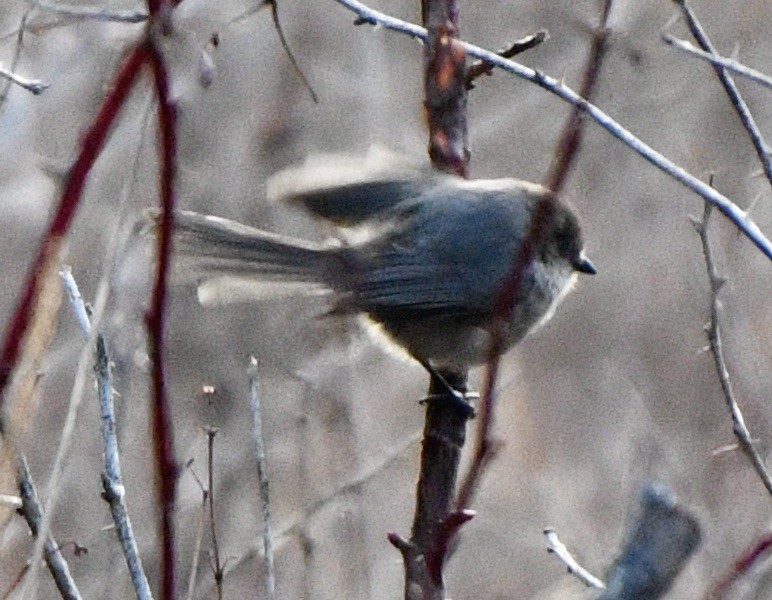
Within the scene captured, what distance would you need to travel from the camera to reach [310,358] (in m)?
4.20

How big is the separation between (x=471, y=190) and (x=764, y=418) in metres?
1.58

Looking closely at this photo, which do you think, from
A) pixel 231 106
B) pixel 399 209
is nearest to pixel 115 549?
pixel 399 209

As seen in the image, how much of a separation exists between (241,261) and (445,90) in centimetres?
60

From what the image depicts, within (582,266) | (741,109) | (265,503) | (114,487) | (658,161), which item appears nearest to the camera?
(114,487)

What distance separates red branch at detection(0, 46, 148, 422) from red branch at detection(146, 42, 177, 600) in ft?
0.11

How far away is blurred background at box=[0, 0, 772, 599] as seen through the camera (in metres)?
4.30

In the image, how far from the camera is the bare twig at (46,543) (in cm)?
172

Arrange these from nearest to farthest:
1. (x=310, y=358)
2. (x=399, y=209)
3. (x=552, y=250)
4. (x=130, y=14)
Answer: (x=130, y=14) < (x=399, y=209) < (x=552, y=250) < (x=310, y=358)

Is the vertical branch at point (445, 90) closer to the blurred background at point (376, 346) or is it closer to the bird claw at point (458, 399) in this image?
the bird claw at point (458, 399)

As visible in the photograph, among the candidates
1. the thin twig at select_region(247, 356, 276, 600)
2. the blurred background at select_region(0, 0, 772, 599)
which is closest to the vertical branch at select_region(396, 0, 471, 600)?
the thin twig at select_region(247, 356, 276, 600)

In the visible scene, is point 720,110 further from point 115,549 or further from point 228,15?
point 115,549

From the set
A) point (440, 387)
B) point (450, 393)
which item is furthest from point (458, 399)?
point (440, 387)

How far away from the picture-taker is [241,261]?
276 centimetres

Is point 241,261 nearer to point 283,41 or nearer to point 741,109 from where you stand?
point 283,41
